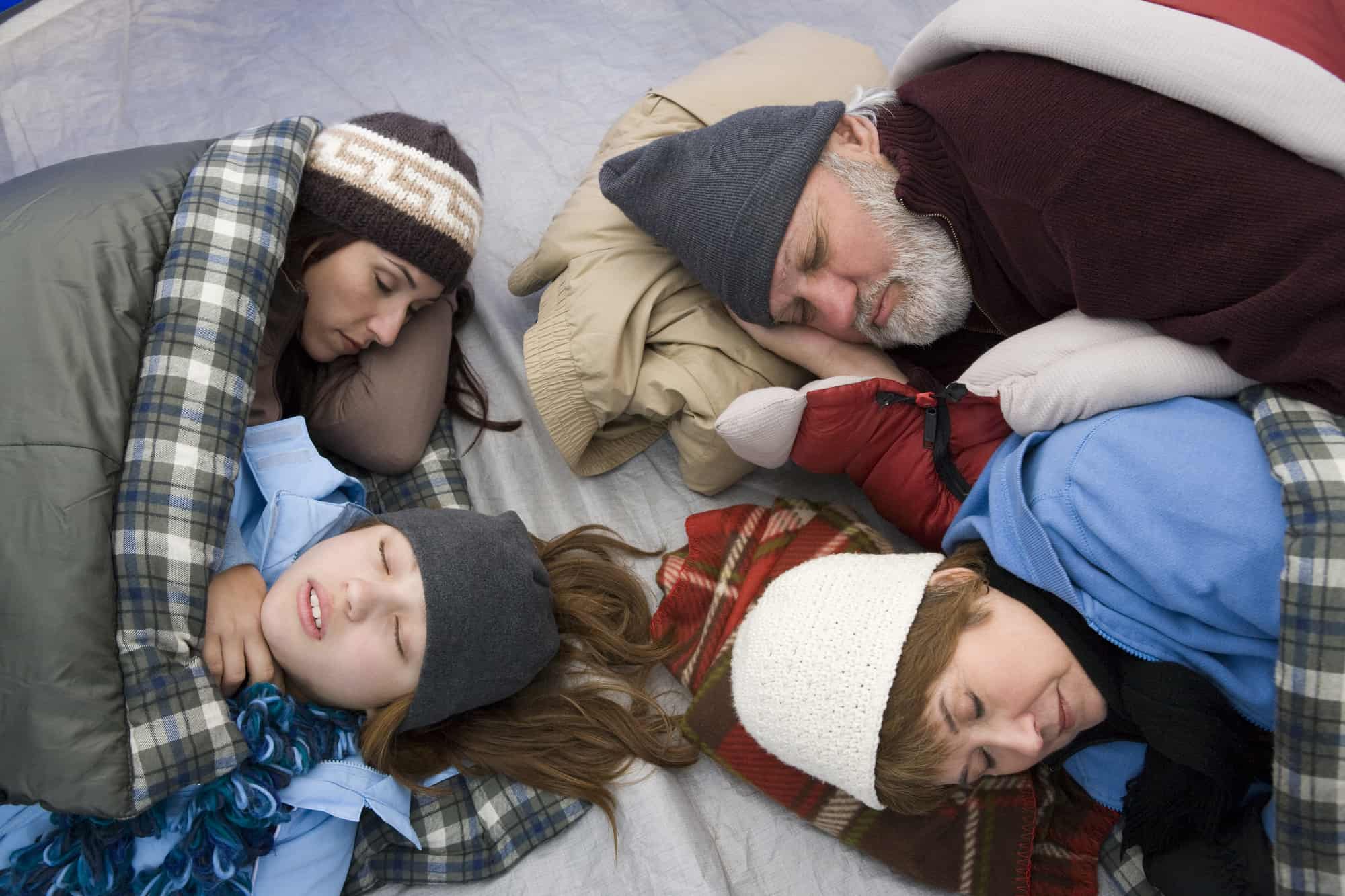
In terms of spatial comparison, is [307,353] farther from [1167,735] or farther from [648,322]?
[1167,735]

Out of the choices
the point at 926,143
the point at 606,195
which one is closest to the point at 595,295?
the point at 606,195

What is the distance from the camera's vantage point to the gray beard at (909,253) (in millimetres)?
1440

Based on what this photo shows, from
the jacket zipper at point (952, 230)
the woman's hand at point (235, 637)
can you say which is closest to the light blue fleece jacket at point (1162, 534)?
the jacket zipper at point (952, 230)

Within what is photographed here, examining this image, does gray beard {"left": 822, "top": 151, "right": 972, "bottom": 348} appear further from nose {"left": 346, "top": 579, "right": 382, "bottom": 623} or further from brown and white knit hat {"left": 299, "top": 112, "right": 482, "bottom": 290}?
nose {"left": 346, "top": 579, "right": 382, "bottom": 623}

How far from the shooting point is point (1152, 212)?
117cm

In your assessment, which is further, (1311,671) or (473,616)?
(473,616)

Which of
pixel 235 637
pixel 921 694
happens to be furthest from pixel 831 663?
pixel 235 637

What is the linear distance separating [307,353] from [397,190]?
12.7 inches

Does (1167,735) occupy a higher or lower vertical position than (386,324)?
lower

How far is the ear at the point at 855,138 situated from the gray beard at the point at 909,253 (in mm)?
23

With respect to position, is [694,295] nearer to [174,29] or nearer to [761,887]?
[761,887]

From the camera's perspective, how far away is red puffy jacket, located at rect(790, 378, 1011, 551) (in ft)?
4.55

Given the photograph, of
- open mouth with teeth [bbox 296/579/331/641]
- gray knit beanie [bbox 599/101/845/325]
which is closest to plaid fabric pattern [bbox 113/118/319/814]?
open mouth with teeth [bbox 296/579/331/641]

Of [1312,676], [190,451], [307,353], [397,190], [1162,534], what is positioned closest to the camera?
[1312,676]
